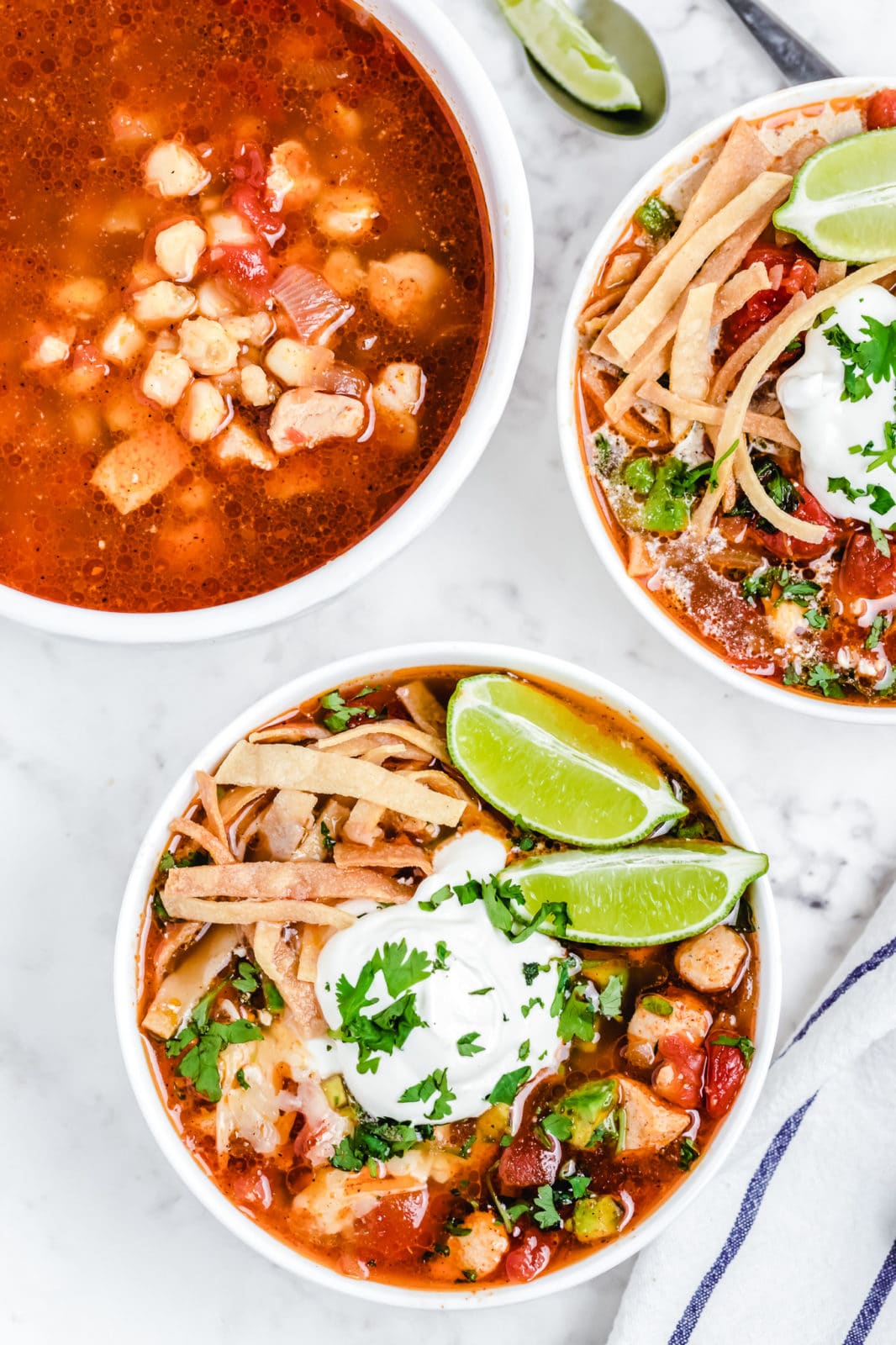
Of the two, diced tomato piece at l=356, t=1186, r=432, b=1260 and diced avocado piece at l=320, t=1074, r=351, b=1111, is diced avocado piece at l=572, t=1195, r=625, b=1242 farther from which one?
diced avocado piece at l=320, t=1074, r=351, b=1111

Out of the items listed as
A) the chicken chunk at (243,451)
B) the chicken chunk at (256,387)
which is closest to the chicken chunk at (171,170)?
the chicken chunk at (256,387)

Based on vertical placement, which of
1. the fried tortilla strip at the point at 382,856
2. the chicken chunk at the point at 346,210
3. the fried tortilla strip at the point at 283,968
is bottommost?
the fried tortilla strip at the point at 283,968

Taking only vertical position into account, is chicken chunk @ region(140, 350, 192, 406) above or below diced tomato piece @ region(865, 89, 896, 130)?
below

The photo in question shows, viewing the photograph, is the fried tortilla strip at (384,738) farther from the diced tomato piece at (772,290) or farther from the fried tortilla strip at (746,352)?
the diced tomato piece at (772,290)

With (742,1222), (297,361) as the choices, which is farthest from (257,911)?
(742,1222)

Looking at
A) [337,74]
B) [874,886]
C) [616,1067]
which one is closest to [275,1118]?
[616,1067]

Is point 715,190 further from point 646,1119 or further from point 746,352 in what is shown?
point 646,1119

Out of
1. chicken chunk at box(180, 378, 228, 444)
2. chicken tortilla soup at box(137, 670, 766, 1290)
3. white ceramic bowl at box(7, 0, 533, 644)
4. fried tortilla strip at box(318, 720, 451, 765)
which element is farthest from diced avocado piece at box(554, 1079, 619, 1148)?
chicken chunk at box(180, 378, 228, 444)
